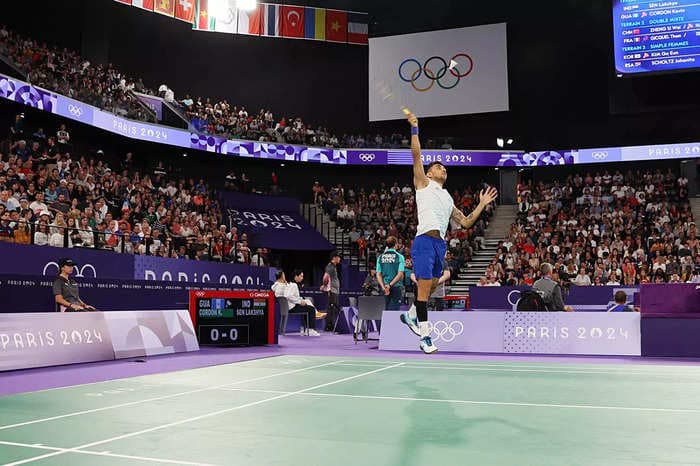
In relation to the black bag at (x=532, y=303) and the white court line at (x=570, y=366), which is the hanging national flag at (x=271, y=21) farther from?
the white court line at (x=570, y=366)

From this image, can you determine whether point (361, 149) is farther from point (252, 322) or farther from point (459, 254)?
point (252, 322)

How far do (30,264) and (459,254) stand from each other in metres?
17.7

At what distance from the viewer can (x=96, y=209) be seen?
19312 mm

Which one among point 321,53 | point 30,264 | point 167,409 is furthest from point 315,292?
point 321,53

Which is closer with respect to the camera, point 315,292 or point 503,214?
point 315,292

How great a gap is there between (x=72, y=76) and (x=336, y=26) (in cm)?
1457

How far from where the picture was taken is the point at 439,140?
33.2m

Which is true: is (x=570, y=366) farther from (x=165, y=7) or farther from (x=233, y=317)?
(x=165, y=7)

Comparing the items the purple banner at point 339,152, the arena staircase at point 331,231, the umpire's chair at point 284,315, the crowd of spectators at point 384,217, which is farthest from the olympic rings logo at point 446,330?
the arena staircase at point 331,231

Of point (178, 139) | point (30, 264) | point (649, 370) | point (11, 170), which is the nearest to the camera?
point (649, 370)

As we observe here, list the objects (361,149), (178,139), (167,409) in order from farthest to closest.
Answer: (361,149), (178,139), (167,409)

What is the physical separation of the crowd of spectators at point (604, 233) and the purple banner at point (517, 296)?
559 millimetres

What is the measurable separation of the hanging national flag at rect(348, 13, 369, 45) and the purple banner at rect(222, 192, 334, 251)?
9137mm

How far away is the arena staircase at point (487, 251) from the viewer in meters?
27.3
